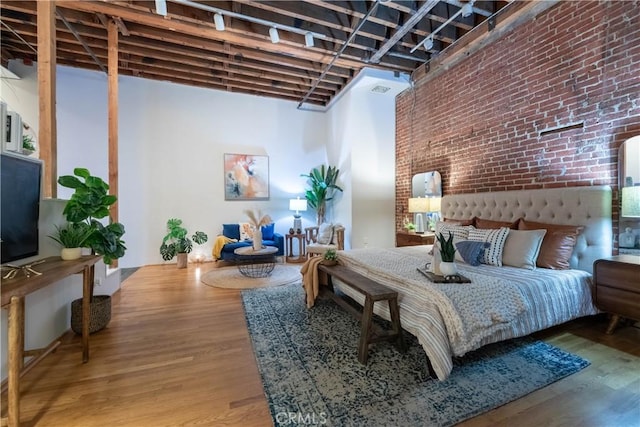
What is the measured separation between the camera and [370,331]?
2.00 m

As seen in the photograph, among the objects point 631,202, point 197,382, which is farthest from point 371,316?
point 631,202

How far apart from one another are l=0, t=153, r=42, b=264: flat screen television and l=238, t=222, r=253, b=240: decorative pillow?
3731 millimetres

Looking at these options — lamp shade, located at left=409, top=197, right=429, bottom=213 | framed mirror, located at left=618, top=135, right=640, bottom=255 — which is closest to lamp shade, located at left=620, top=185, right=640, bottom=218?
framed mirror, located at left=618, top=135, right=640, bottom=255

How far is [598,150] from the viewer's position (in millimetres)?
2639

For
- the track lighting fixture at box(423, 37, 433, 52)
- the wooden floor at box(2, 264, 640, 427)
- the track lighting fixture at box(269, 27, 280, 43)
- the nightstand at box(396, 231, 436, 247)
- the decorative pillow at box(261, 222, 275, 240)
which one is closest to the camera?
the wooden floor at box(2, 264, 640, 427)

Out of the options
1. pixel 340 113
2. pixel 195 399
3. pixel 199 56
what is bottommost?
pixel 195 399

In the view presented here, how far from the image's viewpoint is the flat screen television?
1679mm

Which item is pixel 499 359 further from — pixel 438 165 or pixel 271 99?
pixel 271 99

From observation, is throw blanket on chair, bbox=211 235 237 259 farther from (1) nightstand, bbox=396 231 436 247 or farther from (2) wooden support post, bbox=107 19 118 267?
(1) nightstand, bbox=396 231 436 247

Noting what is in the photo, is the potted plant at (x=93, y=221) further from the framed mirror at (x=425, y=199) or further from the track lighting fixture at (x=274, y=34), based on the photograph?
the framed mirror at (x=425, y=199)

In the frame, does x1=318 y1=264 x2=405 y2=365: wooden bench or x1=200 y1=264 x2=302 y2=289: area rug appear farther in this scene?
x1=200 y1=264 x2=302 y2=289: area rug

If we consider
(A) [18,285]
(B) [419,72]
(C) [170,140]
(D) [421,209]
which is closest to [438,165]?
(D) [421,209]

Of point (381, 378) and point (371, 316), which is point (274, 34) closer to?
point (371, 316)

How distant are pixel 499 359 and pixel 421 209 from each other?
8.88 feet
